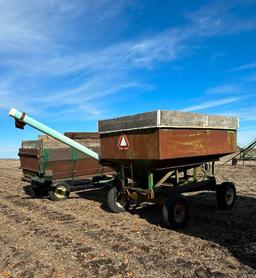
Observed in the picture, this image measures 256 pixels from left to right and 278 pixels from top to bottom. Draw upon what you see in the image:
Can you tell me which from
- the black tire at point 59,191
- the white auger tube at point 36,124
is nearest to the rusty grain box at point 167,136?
the white auger tube at point 36,124

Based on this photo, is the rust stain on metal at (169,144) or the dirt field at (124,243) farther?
the rust stain on metal at (169,144)

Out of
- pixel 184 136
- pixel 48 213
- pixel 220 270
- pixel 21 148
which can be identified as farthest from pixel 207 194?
pixel 21 148

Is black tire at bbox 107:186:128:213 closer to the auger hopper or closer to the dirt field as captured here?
the auger hopper

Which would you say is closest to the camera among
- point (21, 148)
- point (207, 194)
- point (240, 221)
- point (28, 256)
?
point (28, 256)

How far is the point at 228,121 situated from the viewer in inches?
338

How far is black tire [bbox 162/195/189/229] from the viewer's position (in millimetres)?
6621

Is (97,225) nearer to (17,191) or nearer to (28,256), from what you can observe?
(28,256)

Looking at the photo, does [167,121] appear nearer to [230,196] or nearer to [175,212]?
[175,212]

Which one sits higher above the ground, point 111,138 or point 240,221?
point 111,138

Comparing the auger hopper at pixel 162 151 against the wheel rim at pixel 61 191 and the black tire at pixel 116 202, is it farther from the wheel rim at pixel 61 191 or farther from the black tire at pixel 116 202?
the wheel rim at pixel 61 191

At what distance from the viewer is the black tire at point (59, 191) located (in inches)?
406

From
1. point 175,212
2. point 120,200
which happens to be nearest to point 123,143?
point 120,200

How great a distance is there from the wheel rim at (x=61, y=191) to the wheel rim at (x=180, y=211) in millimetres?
4736

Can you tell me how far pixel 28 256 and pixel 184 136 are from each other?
401 cm
